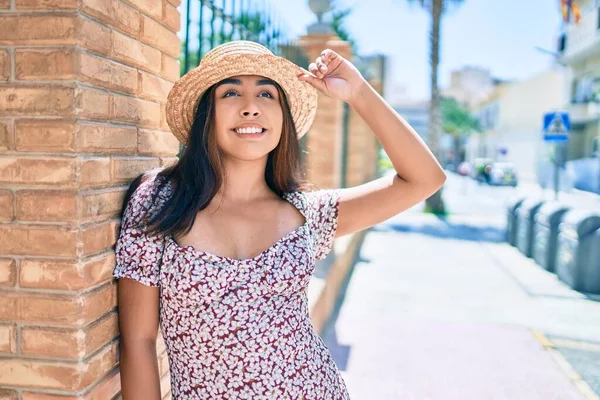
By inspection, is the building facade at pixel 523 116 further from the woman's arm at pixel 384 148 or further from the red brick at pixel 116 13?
the red brick at pixel 116 13

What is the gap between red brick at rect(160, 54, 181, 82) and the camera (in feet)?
6.60

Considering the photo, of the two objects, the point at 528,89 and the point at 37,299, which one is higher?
the point at 528,89

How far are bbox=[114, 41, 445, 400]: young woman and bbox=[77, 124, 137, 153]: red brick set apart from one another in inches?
5.0

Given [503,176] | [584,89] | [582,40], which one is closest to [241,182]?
[582,40]

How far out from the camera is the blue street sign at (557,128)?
34.5ft

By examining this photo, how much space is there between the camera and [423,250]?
9602 millimetres

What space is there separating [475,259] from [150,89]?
7754 millimetres

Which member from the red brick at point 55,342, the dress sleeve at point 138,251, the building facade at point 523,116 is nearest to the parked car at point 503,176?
the building facade at point 523,116

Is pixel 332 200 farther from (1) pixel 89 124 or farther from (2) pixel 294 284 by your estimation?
(1) pixel 89 124

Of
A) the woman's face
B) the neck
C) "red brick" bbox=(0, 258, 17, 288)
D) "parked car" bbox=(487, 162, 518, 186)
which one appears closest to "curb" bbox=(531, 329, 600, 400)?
the neck

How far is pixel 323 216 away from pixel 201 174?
0.47 m

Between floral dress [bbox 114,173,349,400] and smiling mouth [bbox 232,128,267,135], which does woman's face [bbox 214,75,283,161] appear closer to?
smiling mouth [bbox 232,128,267,135]

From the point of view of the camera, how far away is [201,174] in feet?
5.82

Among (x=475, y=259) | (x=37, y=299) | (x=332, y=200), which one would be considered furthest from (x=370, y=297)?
(x=37, y=299)
